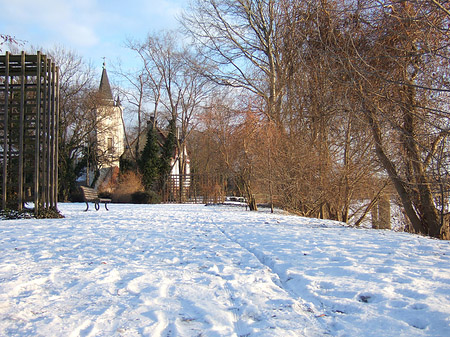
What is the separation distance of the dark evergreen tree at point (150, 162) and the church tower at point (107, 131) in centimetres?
299

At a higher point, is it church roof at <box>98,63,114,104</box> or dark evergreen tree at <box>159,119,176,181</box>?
church roof at <box>98,63,114,104</box>

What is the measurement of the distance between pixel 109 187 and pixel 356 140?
2119 cm

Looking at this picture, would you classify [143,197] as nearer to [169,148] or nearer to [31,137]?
[169,148]

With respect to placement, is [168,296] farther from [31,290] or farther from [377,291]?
[377,291]

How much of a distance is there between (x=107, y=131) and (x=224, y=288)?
106 feet

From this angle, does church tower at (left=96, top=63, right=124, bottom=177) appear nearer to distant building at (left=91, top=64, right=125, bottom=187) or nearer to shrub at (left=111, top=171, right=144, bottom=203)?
distant building at (left=91, top=64, right=125, bottom=187)

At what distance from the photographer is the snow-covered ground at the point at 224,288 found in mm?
2836

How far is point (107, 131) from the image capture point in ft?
112

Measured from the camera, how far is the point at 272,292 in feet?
12.2

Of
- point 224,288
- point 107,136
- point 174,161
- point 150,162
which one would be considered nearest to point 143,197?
point 150,162

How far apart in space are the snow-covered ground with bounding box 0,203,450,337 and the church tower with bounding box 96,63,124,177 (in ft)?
92.2

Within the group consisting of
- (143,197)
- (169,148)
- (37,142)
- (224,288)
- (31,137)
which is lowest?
(224,288)

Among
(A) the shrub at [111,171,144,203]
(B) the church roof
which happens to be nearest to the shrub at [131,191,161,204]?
(A) the shrub at [111,171,144,203]

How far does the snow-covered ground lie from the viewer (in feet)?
9.30
